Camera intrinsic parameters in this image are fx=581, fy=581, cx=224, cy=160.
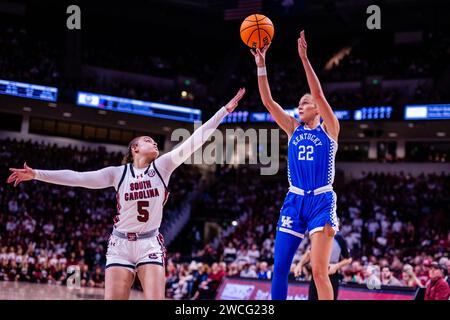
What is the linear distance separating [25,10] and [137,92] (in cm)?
806

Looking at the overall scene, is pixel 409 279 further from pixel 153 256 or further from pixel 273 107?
pixel 153 256

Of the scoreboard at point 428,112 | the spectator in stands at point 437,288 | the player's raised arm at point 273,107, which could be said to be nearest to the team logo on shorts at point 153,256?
the player's raised arm at point 273,107

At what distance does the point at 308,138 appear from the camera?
5.87 m

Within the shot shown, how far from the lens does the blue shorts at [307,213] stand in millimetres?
5598

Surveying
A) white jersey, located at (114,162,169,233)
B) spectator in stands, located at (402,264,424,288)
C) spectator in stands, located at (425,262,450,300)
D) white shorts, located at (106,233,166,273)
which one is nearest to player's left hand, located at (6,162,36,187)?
white jersey, located at (114,162,169,233)

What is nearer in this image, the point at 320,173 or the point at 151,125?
the point at 320,173

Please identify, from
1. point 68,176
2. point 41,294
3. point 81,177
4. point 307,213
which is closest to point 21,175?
point 68,176

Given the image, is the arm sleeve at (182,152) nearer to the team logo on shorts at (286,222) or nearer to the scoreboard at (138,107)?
the team logo on shorts at (286,222)

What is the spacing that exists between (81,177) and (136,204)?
561 millimetres

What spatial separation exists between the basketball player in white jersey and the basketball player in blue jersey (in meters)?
0.98

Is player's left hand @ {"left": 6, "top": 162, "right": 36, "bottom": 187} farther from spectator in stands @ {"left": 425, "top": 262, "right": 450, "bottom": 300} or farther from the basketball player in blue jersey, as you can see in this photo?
spectator in stands @ {"left": 425, "top": 262, "right": 450, "bottom": 300}
